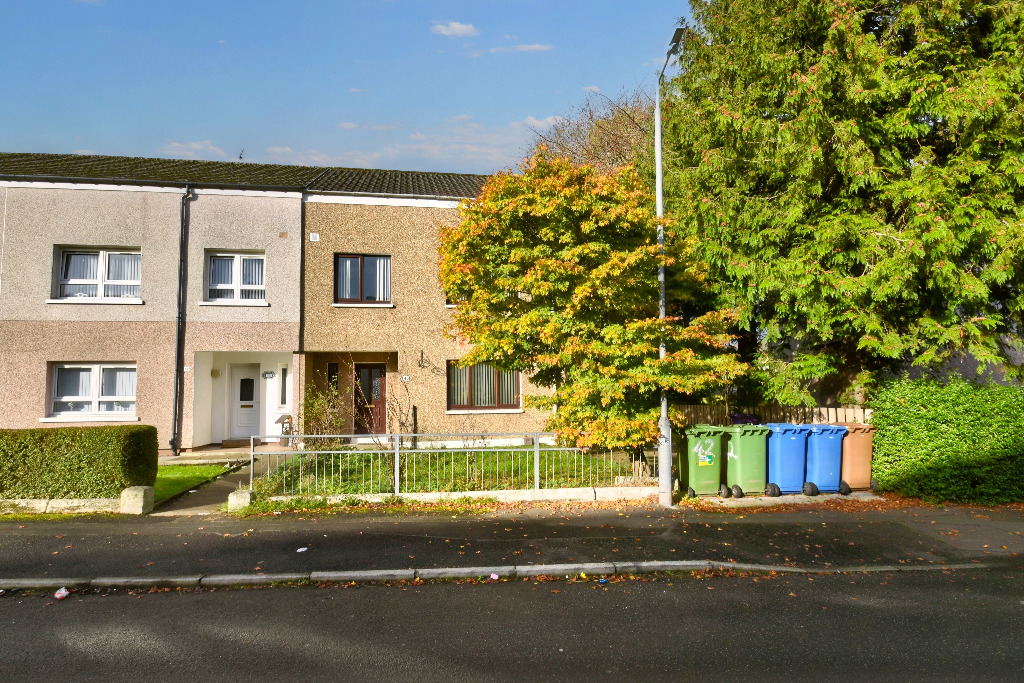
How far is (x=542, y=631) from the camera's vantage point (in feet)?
16.6

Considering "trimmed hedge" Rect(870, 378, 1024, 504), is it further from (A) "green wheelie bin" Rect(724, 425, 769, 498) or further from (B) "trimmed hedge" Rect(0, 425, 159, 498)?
(B) "trimmed hedge" Rect(0, 425, 159, 498)

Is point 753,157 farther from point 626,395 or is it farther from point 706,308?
point 626,395

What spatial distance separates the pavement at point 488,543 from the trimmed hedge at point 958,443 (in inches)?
19.7

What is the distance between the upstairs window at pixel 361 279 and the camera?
15523mm

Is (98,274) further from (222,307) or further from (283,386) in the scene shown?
(283,386)

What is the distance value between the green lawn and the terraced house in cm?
185

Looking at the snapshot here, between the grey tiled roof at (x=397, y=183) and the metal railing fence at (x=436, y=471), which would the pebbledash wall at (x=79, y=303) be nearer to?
the grey tiled roof at (x=397, y=183)

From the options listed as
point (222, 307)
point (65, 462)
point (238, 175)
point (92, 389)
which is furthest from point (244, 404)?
point (65, 462)

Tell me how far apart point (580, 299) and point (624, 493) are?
10.6 feet

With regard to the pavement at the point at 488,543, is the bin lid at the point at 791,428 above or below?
above

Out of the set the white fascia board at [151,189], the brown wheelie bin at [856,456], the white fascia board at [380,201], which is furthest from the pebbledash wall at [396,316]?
the brown wheelie bin at [856,456]

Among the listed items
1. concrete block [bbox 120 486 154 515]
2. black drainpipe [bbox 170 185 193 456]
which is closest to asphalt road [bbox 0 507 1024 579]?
concrete block [bbox 120 486 154 515]

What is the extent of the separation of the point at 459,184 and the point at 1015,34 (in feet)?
43.1

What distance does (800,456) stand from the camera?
33.2 ft
